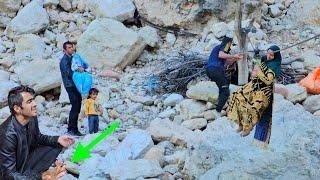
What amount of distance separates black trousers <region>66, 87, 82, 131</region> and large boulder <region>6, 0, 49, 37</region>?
13.4ft

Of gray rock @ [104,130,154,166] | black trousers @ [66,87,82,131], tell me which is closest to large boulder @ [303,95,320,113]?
gray rock @ [104,130,154,166]

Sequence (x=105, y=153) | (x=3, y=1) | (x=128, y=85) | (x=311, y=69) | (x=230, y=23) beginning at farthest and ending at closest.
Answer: (x=3, y=1) → (x=230, y=23) → (x=128, y=85) → (x=311, y=69) → (x=105, y=153)

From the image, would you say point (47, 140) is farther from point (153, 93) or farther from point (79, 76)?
point (153, 93)

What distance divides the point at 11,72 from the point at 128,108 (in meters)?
2.59

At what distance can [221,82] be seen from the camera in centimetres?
768

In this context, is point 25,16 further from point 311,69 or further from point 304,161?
point 304,161

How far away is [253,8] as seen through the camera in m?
11.4

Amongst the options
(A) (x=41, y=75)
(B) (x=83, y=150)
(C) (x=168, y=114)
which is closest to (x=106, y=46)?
(A) (x=41, y=75)

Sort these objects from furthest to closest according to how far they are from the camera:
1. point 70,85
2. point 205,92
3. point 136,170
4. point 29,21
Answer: point 29,21 → point 205,92 → point 70,85 → point 136,170

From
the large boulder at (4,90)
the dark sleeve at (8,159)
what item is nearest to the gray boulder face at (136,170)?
the dark sleeve at (8,159)

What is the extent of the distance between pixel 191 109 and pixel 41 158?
3529 mm

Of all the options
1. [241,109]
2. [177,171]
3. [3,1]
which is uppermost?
[3,1]

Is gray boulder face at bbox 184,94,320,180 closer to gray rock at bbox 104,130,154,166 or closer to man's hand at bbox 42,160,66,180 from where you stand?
gray rock at bbox 104,130,154,166

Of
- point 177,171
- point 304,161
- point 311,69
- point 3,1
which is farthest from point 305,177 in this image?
point 3,1
